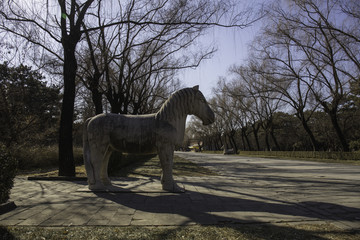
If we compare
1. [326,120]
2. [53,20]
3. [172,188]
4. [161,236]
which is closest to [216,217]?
[161,236]

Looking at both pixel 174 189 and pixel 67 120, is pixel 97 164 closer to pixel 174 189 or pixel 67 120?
pixel 174 189

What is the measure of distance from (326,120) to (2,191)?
43.5 m

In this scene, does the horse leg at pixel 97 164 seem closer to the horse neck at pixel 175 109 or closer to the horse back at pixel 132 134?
the horse back at pixel 132 134

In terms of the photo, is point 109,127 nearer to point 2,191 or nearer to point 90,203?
point 90,203

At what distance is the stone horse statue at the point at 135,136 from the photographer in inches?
202

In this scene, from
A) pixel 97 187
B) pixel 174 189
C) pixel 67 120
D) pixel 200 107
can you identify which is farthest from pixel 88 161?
pixel 67 120

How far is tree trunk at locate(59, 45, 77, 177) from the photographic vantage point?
812cm

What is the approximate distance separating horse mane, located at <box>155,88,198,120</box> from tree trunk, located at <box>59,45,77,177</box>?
175 inches

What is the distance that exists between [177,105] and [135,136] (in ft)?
3.72

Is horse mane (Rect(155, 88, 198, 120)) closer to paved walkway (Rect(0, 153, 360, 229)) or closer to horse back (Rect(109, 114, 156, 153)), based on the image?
horse back (Rect(109, 114, 156, 153))

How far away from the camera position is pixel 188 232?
2893mm

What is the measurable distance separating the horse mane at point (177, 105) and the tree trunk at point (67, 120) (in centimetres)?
444

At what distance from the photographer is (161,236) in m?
2.77

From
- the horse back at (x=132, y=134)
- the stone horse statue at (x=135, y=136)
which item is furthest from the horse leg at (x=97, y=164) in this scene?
the horse back at (x=132, y=134)
